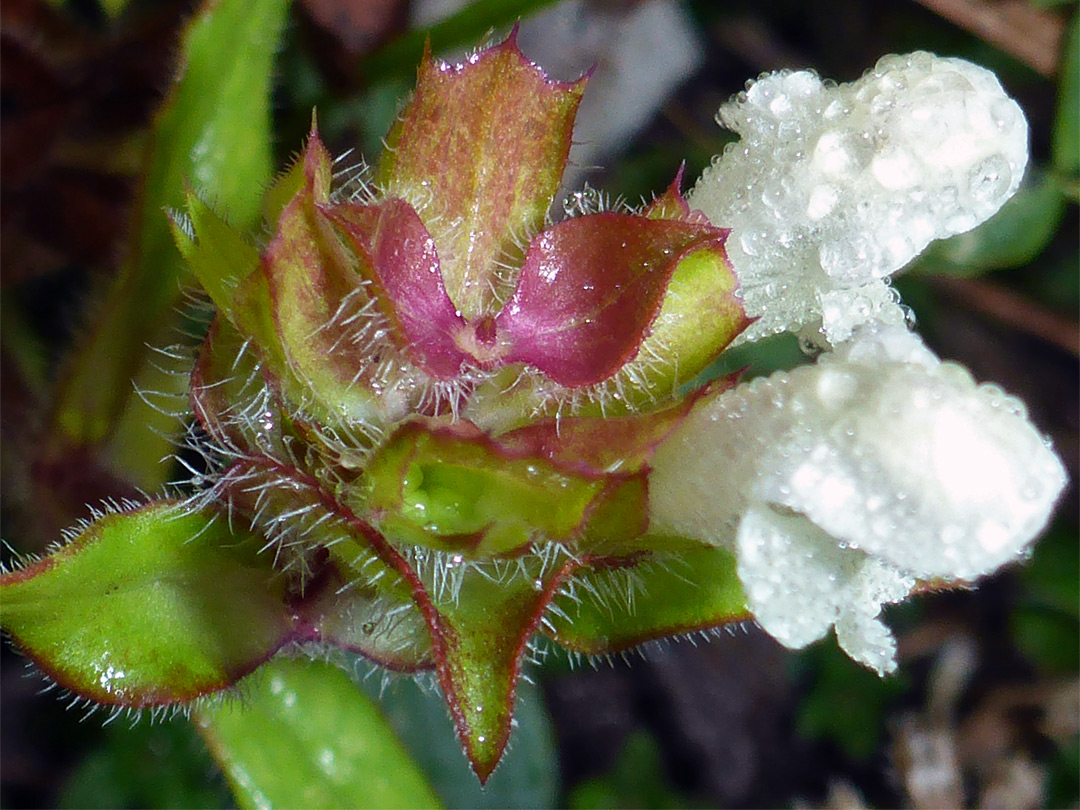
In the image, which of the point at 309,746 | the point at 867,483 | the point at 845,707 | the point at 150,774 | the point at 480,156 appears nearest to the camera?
the point at 867,483

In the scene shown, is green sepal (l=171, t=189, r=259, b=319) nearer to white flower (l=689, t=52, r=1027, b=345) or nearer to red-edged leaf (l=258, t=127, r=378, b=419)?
red-edged leaf (l=258, t=127, r=378, b=419)

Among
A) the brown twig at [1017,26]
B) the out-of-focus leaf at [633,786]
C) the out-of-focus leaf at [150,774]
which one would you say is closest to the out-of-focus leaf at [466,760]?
the out-of-focus leaf at [633,786]

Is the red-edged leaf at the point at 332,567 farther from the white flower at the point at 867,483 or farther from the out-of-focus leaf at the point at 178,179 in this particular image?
the out-of-focus leaf at the point at 178,179

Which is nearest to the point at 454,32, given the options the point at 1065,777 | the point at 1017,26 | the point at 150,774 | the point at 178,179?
the point at 178,179

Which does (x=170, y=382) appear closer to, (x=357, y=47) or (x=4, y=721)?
(x=357, y=47)

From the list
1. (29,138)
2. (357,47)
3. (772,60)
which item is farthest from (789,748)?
(29,138)

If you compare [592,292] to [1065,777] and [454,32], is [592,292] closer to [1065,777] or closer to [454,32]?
[454,32]

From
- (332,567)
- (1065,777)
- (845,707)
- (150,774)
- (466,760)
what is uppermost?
(332,567)
